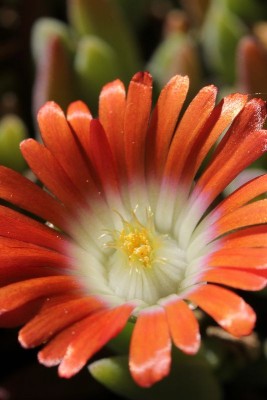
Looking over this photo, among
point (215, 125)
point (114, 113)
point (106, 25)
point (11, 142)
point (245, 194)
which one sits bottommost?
point (245, 194)

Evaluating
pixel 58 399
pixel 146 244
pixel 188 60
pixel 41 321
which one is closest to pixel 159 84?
pixel 188 60

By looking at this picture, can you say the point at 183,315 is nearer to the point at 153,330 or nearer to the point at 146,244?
the point at 153,330

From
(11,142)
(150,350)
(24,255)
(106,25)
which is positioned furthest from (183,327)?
(106,25)

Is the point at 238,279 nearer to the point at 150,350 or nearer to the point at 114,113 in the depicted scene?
the point at 150,350

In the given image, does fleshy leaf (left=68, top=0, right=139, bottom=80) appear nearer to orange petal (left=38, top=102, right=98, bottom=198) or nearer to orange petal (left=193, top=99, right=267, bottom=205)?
orange petal (left=38, top=102, right=98, bottom=198)

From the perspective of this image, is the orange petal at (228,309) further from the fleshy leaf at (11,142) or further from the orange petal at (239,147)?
the fleshy leaf at (11,142)

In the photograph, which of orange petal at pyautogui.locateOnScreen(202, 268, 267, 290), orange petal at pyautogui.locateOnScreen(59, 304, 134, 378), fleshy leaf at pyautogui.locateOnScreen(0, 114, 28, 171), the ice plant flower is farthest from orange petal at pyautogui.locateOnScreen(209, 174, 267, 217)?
fleshy leaf at pyautogui.locateOnScreen(0, 114, 28, 171)
